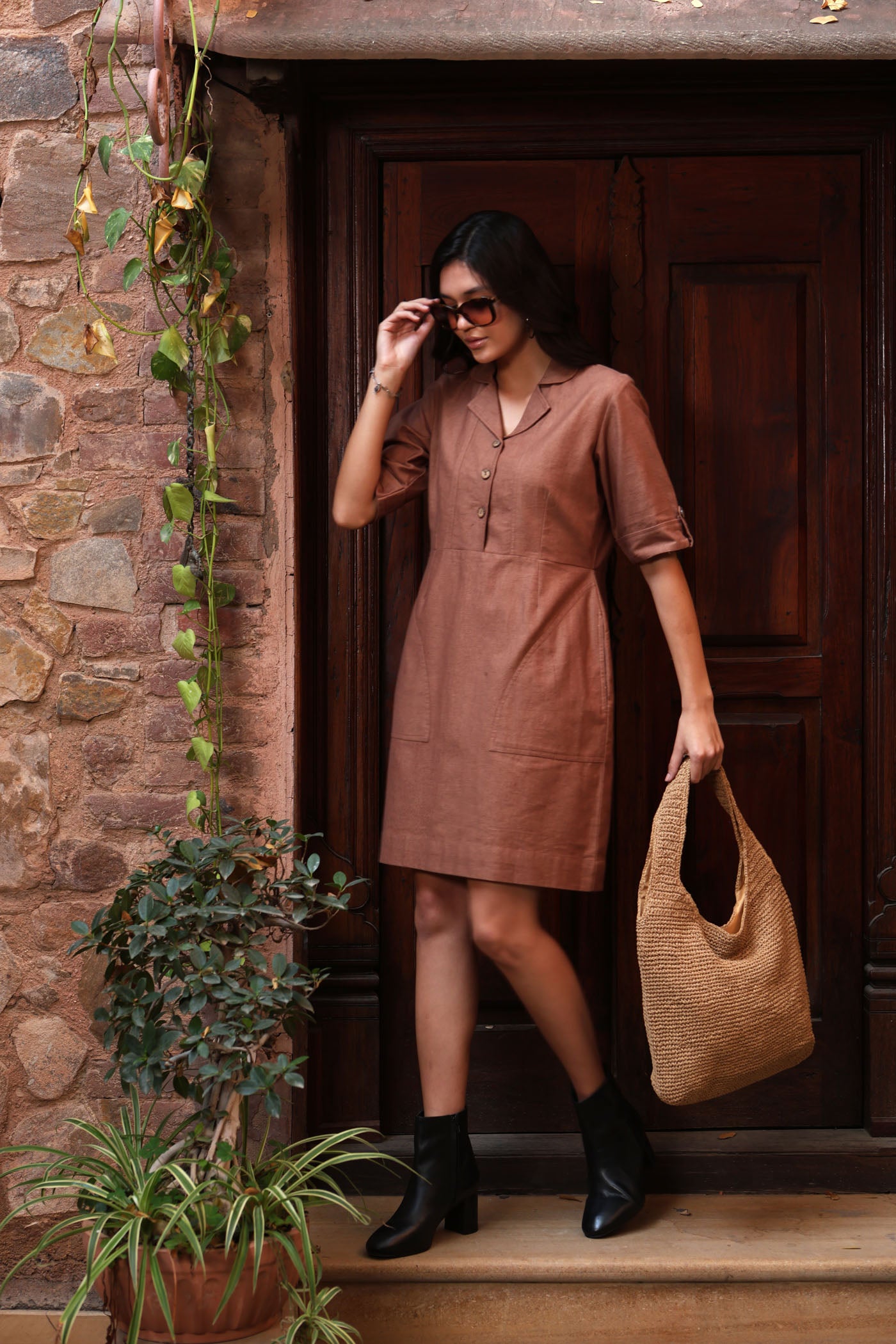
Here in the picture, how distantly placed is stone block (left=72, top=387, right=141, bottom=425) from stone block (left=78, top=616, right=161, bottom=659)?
0.42m

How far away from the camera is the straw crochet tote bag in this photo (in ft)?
7.43

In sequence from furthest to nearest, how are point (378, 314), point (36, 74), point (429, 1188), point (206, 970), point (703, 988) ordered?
1. point (378, 314)
2. point (36, 74)
3. point (429, 1188)
4. point (703, 988)
5. point (206, 970)

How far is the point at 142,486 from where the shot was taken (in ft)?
8.57

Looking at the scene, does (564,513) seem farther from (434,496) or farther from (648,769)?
(648,769)

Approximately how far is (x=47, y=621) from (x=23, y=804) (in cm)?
40

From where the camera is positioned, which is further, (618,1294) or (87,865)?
(87,865)

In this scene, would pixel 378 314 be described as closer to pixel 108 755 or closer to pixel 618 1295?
pixel 108 755

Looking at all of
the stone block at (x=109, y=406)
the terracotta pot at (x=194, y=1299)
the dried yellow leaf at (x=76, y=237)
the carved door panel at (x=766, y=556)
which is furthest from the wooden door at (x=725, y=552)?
the terracotta pot at (x=194, y=1299)

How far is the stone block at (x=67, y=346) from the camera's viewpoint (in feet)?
8.54

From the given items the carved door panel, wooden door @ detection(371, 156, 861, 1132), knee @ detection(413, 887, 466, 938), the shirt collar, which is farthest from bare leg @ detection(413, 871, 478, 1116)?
the shirt collar

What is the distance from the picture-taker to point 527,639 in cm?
237

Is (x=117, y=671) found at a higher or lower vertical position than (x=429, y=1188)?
higher

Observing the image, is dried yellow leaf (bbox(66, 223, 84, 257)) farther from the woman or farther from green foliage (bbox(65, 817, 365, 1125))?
green foliage (bbox(65, 817, 365, 1125))

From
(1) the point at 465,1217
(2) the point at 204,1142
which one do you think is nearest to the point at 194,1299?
(2) the point at 204,1142
